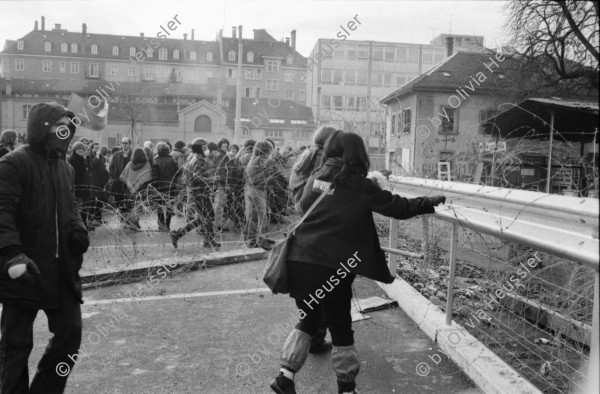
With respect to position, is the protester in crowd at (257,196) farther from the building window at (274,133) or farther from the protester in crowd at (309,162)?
A: the building window at (274,133)

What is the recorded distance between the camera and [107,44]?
293 ft

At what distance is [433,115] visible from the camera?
41469 mm

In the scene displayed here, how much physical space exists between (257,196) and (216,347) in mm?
3856

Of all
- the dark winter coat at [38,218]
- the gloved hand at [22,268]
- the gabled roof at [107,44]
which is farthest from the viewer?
the gabled roof at [107,44]

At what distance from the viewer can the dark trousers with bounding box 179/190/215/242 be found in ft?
27.3

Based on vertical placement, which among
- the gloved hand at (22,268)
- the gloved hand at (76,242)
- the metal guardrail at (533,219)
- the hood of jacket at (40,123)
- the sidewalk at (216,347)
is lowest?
the sidewalk at (216,347)

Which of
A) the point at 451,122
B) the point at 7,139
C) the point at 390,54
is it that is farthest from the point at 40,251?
the point at 390,54

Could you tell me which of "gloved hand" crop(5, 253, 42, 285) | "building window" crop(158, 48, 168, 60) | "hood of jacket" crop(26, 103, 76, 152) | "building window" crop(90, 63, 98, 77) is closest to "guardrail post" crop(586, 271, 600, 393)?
"gloved hand" crop(5, 253, 42, 285)

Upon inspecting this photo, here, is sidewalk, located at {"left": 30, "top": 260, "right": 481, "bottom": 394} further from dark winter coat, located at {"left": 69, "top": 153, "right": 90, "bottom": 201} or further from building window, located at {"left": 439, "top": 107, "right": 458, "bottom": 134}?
building window, located at {"left": 439, "top": 107, "right": 458, "bottom": 134}

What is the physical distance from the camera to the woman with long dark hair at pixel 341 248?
3670 mm

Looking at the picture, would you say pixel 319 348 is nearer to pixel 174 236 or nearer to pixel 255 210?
pixel 255 210

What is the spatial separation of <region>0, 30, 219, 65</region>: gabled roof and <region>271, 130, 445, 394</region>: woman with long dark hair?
8831 centimetres

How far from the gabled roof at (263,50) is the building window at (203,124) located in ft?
88.1

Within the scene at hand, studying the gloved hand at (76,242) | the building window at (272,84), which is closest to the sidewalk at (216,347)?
the gloved hand at (76,242)
